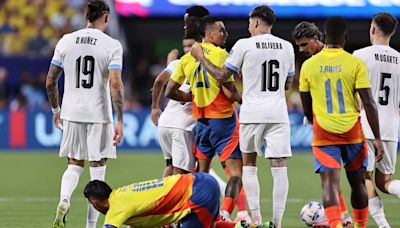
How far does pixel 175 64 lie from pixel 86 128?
4.55 feet

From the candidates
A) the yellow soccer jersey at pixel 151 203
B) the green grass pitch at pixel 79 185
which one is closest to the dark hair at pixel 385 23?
the green grass pitch at pixel 79 185

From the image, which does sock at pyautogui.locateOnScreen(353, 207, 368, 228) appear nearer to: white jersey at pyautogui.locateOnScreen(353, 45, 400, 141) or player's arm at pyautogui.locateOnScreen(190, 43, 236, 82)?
white jersey at pyautogui.locateOnScreen(353, 45, 400, 141)

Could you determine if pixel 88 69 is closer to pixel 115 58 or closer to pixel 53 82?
pixel 115 58

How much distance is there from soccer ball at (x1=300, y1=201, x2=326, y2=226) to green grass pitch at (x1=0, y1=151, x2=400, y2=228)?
0.16 m

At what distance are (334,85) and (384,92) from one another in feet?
3.30

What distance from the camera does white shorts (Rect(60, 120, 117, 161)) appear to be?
32.0ft

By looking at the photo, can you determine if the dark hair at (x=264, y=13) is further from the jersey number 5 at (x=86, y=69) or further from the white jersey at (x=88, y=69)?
the jersey number 5 at (x=86, y=69)

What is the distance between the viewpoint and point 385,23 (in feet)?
31.4

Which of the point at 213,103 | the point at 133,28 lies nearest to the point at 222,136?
the point at 213,103

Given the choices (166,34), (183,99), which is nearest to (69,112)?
(183,99)

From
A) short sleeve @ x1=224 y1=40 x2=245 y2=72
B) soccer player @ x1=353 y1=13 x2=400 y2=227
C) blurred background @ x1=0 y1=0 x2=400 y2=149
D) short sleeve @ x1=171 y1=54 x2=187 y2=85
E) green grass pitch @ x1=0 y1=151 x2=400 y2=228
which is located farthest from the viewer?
blurred background @ x1=0 y1=0 x2=400 y2=149

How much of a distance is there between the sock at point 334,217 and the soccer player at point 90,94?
222 cm

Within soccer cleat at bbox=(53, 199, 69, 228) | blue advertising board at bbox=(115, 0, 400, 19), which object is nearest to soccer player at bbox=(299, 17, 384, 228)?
soccer cleat at bbox=(53, 199, 69, 228)

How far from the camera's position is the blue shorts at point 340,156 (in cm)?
884
